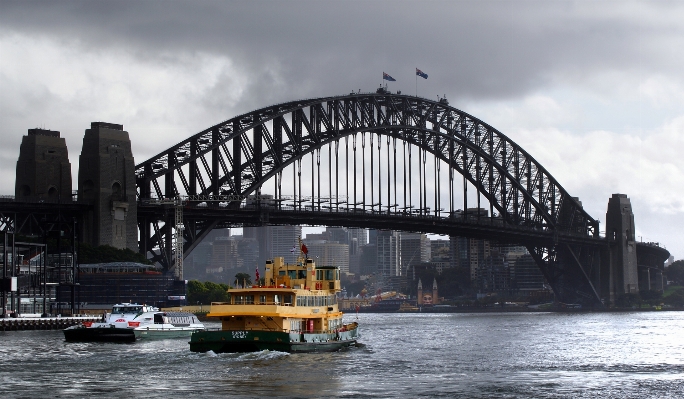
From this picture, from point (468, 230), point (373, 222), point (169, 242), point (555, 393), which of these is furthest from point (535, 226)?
point (555, 393)

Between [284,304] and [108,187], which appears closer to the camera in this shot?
[284,304]

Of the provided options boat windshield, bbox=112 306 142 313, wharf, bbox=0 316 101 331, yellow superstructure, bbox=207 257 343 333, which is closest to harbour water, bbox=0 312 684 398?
yellow superstructure, bbox=207 257 343 333

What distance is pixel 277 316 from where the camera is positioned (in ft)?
213

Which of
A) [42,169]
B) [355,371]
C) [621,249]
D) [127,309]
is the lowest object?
[355,371]

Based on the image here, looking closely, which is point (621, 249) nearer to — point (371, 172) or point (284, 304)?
point (371, 172)

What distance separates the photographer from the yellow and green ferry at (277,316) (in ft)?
211

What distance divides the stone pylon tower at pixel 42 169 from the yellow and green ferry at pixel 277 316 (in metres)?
60.3

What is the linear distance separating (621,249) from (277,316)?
138346 mm

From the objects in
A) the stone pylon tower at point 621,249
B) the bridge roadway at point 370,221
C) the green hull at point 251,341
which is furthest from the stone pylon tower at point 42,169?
the stone pylon tower at point 621,249

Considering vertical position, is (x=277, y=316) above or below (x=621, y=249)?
below

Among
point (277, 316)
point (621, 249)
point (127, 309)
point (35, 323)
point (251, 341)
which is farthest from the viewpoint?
point (621, 249)

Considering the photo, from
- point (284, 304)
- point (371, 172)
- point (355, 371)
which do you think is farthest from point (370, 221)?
point (355, 371)

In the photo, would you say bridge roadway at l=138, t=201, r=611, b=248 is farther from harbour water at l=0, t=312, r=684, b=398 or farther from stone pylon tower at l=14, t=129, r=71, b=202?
harbour water at l=0, t=312, r=684, b=398

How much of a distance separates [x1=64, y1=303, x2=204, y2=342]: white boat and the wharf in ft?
49.1
